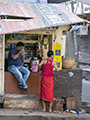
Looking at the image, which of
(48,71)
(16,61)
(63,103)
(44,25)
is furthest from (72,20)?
(63,103)

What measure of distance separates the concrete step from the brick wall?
28.6 inches

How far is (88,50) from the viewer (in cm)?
1903

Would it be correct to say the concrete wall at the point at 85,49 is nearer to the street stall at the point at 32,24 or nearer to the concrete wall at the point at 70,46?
the concrete wall at the point at 70,46

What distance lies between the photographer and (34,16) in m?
6.23

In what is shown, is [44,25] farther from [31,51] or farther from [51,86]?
[31,51]

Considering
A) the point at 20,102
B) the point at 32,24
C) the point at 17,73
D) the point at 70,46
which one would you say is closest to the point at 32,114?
the point at 20,102

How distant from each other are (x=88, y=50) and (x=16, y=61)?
1342cm

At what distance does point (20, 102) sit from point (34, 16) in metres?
2.62

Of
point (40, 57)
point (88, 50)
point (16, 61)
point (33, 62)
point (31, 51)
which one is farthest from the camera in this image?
point (88, 50)

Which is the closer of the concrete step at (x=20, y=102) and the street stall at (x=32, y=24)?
the street stall at (x=32, y=24)

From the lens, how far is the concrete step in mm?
6461

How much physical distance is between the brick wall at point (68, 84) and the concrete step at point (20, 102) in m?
0.73

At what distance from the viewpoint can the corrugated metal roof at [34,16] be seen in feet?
18.0

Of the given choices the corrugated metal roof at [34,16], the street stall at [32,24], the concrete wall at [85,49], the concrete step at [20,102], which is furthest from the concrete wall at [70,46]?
the concrete step at [20,102]
